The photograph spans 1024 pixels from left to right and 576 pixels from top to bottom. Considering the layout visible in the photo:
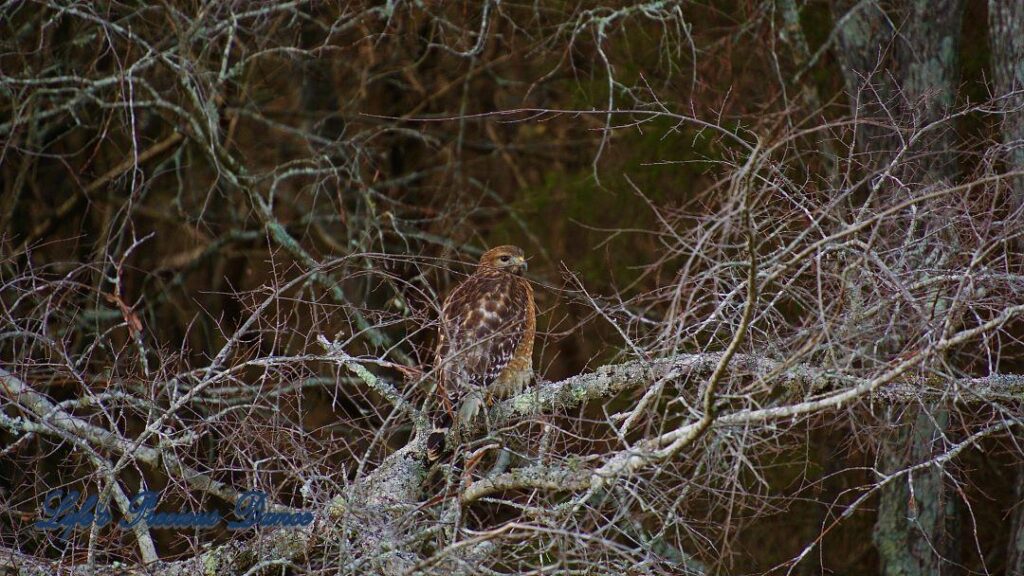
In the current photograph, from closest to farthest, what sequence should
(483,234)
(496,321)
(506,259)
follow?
(496,321), (506,259), (483,234)

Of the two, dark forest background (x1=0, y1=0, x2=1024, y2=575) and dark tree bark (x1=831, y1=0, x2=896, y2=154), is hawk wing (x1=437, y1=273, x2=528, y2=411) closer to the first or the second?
dark forest background (x1=0, y1=0, x2=1024, y2=575)

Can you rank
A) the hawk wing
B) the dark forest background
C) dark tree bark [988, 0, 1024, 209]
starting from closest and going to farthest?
the dark forest background, the hawk wing, dark tree bark [988, 0, 1024, 209]

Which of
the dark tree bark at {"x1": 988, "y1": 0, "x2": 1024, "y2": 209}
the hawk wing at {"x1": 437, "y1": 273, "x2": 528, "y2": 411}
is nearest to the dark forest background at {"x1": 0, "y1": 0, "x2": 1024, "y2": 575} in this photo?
the dark tree bark at {"x1": 988, "y1": 0, "x2": 1024, "y2": 209}

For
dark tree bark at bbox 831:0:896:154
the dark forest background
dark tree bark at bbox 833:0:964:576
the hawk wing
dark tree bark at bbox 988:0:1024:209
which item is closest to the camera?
the dark forest background

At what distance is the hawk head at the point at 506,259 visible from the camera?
6746 millimetres

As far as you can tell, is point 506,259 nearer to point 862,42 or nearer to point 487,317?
point 487,317

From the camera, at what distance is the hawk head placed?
675 cm

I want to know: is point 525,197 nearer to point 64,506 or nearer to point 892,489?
point 892,489

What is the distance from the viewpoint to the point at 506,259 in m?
6.82

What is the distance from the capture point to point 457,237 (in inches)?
321

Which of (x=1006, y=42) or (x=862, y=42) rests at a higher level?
(x=1006, y=42)

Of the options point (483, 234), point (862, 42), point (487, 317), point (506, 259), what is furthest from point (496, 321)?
point (483, 234)

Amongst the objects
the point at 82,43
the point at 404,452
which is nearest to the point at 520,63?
the point at 82,43

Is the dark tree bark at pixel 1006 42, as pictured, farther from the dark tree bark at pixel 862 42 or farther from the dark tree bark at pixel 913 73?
the dark tree bark at pixel 862 42
